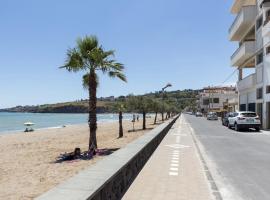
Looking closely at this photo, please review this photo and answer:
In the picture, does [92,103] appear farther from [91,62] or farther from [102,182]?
[102,182]

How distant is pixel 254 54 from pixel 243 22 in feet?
13.2

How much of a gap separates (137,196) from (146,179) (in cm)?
178

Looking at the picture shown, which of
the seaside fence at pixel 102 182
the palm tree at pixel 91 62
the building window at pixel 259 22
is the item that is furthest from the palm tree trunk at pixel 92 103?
the building window at pixel 259 22

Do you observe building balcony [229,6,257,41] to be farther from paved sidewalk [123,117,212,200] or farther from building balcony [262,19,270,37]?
paved sidewalk [123,117,212,200]

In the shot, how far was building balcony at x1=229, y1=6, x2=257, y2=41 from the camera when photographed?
4047 cm

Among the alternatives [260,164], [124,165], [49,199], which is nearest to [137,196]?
[124,165]

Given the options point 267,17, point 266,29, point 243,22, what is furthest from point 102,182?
point 243,22

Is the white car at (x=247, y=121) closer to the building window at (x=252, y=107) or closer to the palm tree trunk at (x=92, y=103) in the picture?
the building window at (x=252, y=107)

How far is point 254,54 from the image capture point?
40.0 m

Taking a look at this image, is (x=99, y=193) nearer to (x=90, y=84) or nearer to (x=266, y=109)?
(x=90, y=84)

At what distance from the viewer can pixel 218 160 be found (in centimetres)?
1333

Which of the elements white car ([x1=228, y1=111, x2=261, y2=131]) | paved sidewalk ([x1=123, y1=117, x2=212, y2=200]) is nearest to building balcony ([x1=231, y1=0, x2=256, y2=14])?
white car ([x1=228, y1=111, x2=261, y2=131])

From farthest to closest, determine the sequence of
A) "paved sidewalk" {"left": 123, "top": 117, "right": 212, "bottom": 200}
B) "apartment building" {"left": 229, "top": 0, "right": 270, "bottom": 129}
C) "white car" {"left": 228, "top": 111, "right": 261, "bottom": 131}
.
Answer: "apartment building" {"left": 229, "top": 0, "right": 270, "bottom": 129}
"white car" {"left": 228, "top": 111, "right": 261, "bottom": 131}
"paved sidewalk" {"left": 123, "top": 117, "right": 212, "bottom": 200}

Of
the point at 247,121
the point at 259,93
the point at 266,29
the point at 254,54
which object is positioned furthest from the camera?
the point at 254,54
